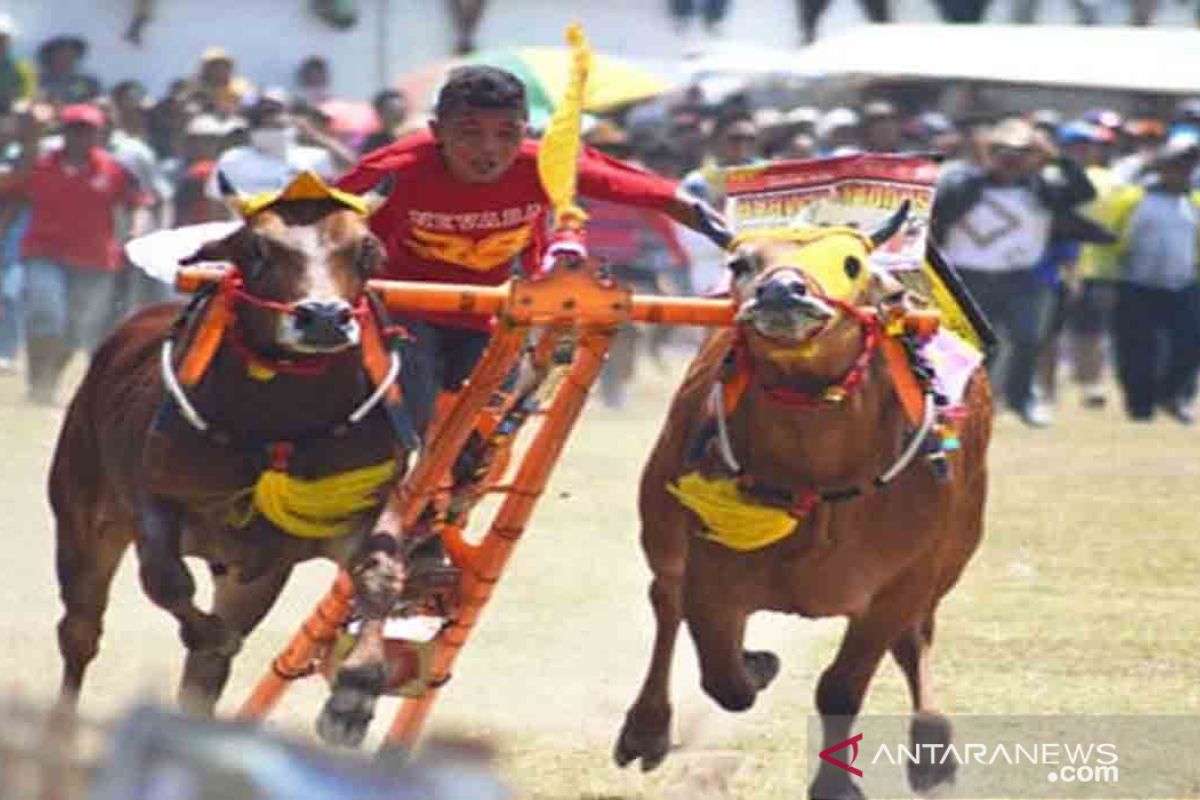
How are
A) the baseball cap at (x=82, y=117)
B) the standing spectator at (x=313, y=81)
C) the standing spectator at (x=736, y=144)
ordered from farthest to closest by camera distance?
the standing spectator at (x=313, y=81) → the standing spectator at (x=736, y=144) → the baseball cap at (x=82, y=117)

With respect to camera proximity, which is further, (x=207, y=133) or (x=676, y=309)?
(x=207, y=133)

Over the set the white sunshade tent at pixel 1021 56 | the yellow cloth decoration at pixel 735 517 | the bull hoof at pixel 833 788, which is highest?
the yellow cloth decoration at pixel 735 517

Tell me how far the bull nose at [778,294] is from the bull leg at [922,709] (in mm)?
1582

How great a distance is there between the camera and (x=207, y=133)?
23250mm

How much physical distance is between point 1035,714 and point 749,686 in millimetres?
1672

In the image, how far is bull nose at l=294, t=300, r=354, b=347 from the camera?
9.33 metres

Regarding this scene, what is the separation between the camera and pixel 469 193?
10.3 m

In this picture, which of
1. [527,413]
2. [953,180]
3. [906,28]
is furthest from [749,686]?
[906,28]

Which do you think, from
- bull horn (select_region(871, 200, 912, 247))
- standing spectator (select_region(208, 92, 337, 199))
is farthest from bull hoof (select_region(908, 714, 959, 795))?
standing spectator (select_region(208, 92, 337, 199))

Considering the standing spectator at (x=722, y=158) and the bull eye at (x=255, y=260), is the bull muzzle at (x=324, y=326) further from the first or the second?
the standing spectator at (x=722, y=158)

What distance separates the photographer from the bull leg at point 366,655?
9031 millimetres

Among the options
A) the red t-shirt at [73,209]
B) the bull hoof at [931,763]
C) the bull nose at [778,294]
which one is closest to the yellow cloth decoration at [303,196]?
the bull nose at [778,294]

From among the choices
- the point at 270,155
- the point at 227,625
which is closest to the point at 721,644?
the point at 227,625

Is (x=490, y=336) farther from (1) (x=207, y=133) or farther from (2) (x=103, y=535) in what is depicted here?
(1) (x=207, y=133)
